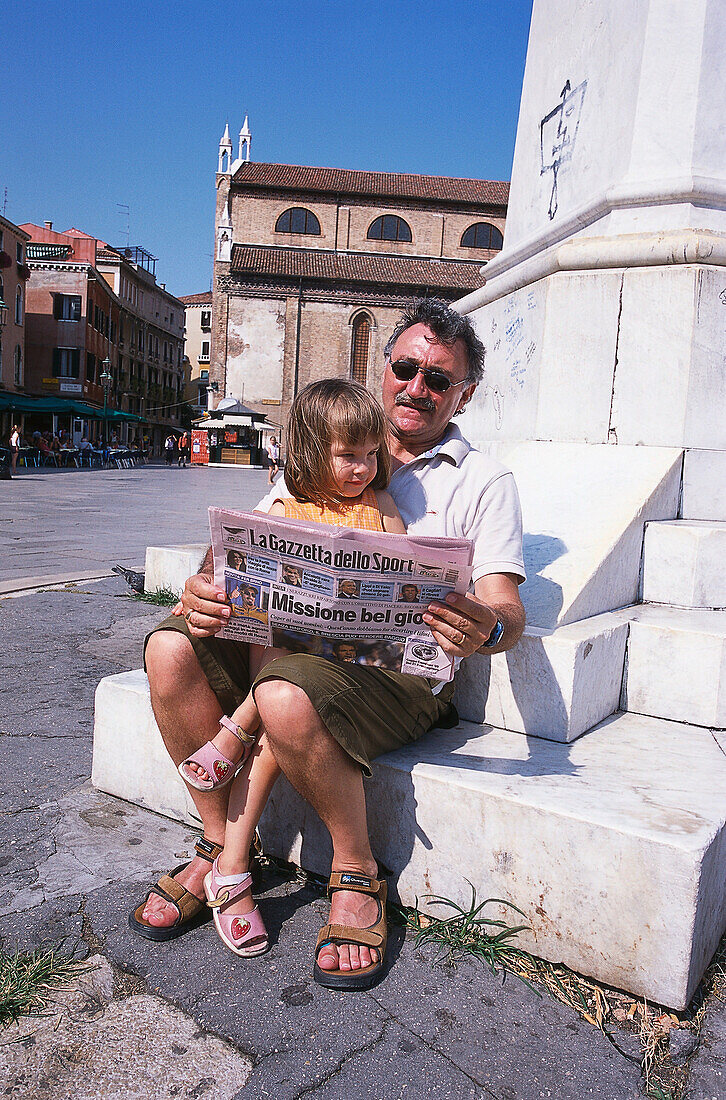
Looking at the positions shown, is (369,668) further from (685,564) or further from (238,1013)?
(685,564)

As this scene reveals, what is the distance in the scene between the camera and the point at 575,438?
11.2 ft

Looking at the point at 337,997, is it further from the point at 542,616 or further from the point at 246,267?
the point at 246,267

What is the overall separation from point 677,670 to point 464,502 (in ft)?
2.80

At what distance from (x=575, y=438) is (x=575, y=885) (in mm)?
2156

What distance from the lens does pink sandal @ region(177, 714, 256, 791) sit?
190 cm

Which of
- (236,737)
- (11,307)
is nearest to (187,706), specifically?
(236,737)

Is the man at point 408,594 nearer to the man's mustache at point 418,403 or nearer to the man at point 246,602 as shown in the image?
the man at point 246,602

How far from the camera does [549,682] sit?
220cm

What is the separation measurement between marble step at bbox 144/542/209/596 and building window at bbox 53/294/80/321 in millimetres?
41735

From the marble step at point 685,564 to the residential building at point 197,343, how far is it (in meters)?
76.1

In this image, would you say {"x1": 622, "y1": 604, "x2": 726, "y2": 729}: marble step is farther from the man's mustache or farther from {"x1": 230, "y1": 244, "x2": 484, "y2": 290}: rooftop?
{"x1": 230, "y1": 244, "x2": 484, "y2": 290}: rooftop

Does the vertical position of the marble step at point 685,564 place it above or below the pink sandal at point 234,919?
above

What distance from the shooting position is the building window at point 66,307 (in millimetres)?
42281

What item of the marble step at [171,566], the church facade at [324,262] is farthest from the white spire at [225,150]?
the marble step at [171,566]
